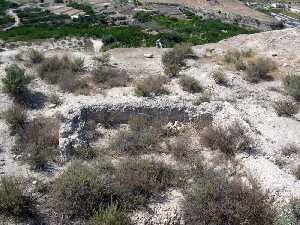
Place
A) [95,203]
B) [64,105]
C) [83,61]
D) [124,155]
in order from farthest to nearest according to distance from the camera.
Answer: [83,61]
[64,105]
[124,155]
[95,203]

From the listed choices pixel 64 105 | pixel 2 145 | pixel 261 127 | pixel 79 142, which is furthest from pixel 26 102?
pixel 261 127

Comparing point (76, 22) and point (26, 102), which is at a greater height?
point (26, 102)

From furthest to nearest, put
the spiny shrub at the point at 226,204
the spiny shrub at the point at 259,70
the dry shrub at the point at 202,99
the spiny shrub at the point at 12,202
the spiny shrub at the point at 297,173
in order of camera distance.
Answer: the spiny shrub at the point at 259,70, the dry shrub at the point at 202,99, the spiny shrub at the point at 297,173, the spiny shrub at the point at 12,202, the spiny shrub at the point at 226,204

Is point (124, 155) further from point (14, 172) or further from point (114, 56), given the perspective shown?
point (114, 56)

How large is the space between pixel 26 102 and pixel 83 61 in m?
3.48

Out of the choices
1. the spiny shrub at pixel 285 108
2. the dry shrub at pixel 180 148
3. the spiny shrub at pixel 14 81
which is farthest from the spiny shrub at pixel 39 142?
the spiny shrub at pixel 285 108

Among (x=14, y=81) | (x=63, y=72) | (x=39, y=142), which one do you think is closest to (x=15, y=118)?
(x=39, y=142)

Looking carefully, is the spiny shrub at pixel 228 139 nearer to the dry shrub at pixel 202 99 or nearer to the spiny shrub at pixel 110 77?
the dry shrub at pixel 202 99

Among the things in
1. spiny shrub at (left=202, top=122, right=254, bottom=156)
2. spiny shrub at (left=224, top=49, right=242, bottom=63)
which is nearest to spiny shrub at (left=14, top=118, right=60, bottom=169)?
spiny shrub at (left=202, top=122, right=254, bottom=156)

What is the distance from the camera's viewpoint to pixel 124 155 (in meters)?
11.3

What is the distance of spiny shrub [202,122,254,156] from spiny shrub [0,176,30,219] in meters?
5.16

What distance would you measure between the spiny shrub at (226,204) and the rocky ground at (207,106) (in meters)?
0.36

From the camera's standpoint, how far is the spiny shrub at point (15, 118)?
12617 millimetres

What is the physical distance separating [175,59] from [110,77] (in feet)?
10.3
